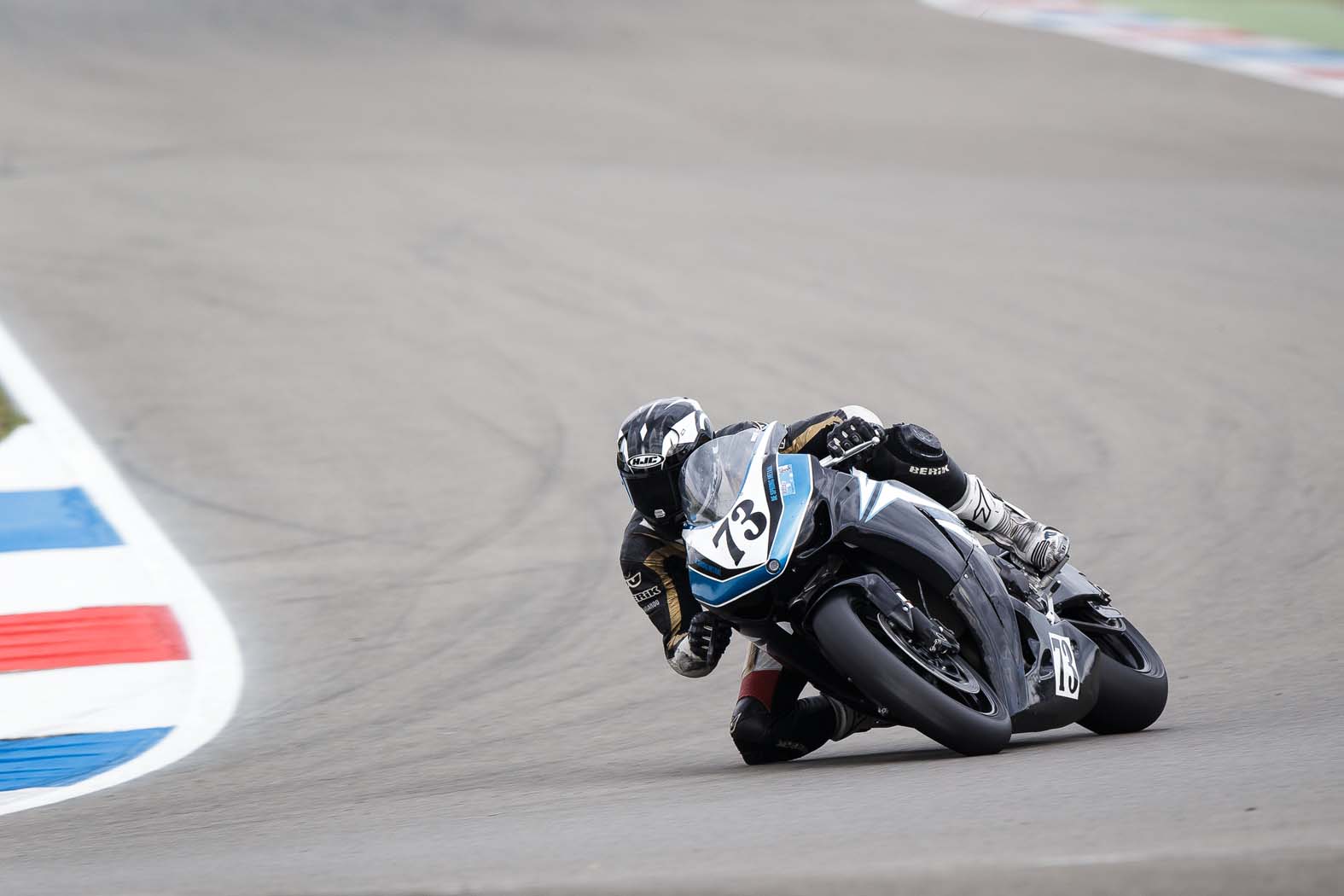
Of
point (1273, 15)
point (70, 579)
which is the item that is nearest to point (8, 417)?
point (70, 579)

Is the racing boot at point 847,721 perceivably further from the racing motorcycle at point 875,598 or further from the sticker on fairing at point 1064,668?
the sticker on fairing at point 1064,668

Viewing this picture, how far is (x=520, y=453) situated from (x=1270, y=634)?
4326mm

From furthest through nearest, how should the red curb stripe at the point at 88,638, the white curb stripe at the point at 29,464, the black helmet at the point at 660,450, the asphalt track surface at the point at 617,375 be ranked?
the white curb stripe at the point at 29,464 → the red curb stripe at the point at 88,638 → the black helmet at the point at 660,450 → the asphalt track surface at the point at 617,375

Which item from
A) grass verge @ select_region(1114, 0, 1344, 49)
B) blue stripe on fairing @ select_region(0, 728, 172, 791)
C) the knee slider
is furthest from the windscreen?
grass verge @ select_region(1114, 0, 1344, 49)

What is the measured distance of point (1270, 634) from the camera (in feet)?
22.2

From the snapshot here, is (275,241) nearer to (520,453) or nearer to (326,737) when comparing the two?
(520,453)

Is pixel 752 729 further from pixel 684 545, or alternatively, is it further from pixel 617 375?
pixel 617 375

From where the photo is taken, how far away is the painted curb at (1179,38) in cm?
2070

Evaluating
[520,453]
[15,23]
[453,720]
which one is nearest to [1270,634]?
[453,720]

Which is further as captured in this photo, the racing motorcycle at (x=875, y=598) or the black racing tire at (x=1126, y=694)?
the black racing tire at (x=1126, y=694)

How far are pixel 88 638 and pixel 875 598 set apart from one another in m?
3.74

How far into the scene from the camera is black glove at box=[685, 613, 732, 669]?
5207 mm

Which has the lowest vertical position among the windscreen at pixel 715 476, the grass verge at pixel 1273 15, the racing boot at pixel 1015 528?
the racing boot at pixel 1015 528

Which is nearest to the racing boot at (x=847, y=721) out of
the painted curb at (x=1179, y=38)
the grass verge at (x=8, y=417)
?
the grass verge at (x=8, y=417)
